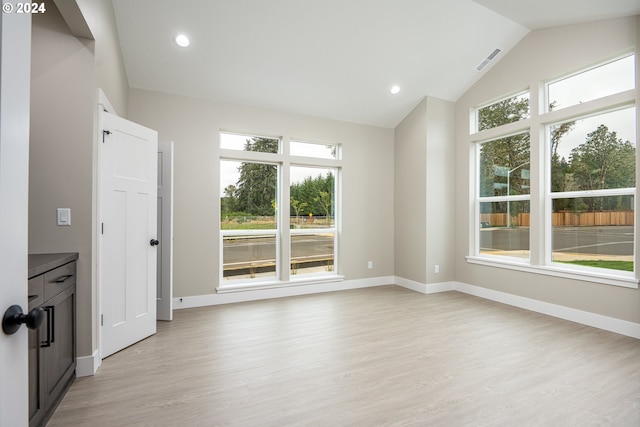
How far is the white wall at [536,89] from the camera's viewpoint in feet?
11.2

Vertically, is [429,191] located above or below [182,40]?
below

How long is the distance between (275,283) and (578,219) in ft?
12.8

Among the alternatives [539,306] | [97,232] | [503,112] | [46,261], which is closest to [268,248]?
[97,232]

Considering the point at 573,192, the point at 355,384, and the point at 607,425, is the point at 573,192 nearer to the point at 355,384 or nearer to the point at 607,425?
the point at 607,425

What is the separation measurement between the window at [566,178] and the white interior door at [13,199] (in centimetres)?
459

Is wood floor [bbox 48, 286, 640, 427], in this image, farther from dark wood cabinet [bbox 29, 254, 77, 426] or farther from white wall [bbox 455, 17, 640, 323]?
white wall [bbox 455, 17, 640, 323]

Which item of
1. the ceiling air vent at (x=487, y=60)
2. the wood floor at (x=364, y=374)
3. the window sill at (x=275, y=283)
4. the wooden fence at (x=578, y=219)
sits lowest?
the wood floor at (x=364, y=374)

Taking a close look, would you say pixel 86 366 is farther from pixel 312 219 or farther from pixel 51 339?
pixel 312 219

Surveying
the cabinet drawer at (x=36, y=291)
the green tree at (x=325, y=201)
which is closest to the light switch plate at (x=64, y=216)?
the cabinet drawer at (x=36, y=291)

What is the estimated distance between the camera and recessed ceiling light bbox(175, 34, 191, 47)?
3.49 meters

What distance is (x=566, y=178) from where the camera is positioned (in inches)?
155

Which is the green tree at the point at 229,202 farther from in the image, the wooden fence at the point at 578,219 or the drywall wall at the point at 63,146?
the wooden fence at the point at 578,219

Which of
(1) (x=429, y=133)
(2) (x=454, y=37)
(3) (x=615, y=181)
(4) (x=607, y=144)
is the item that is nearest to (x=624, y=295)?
(3) (x=615, y=181)

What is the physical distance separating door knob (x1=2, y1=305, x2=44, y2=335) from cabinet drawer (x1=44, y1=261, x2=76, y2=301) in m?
1.56
